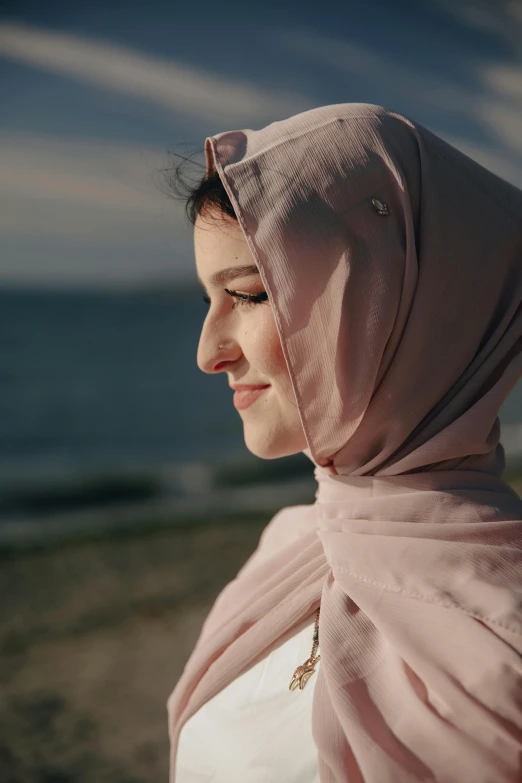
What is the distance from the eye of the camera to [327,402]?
1.21 metres

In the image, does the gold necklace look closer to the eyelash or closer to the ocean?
the eyelash

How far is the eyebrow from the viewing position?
4.11 feet

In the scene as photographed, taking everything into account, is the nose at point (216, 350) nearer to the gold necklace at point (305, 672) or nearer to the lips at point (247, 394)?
the lips at point (247, 394)

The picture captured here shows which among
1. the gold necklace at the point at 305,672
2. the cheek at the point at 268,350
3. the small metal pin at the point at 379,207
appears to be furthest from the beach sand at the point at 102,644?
the small metal pin at the point at 379,207

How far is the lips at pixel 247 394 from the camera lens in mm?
1310

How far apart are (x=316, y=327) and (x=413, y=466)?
26cm

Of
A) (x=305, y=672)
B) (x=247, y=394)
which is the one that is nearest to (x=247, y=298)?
(x=247, y=394)

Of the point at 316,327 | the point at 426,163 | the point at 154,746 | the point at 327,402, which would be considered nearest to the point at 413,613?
the point at 327,402

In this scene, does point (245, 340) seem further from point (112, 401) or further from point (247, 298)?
point (112, 401)

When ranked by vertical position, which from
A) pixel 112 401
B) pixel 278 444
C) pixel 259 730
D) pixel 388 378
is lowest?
pixel 112 401

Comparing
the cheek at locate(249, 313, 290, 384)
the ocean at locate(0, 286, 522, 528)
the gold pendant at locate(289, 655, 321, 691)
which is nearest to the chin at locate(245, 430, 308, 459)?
the cheek at locate(249, 313, 290, 384)

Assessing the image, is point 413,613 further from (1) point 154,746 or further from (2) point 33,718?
(2) point 33,718

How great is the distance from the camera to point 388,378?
4.03 feet

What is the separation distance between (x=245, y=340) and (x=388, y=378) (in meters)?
0.24
